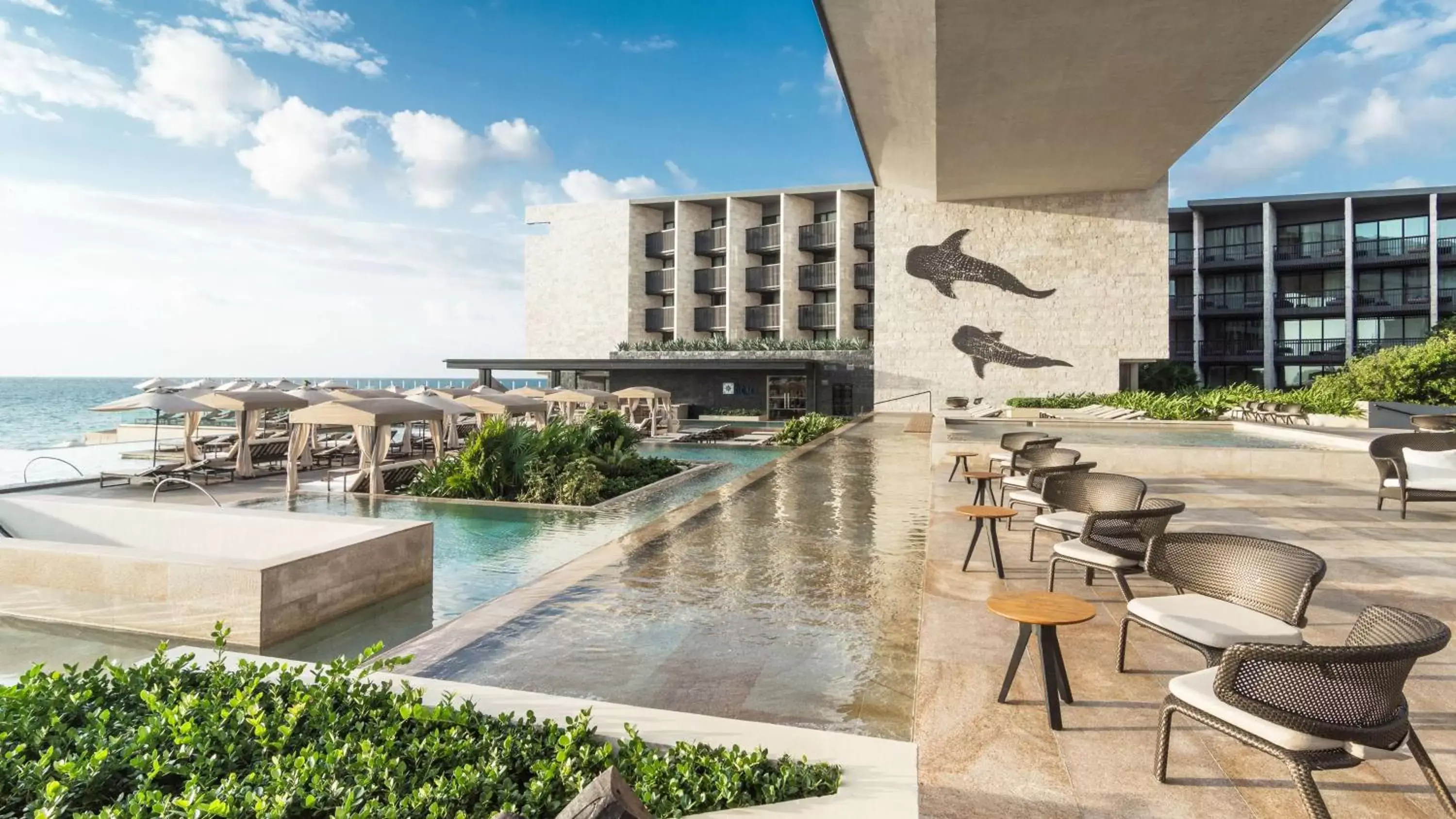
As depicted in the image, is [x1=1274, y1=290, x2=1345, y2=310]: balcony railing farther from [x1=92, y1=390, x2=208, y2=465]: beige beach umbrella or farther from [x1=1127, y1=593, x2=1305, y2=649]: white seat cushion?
[x1=92, y1=390, x2=208, y2=465]: beige beach umbrella

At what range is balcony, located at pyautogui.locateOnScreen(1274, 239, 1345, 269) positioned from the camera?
38.3 metres

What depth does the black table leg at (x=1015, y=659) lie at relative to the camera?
3352 millimetres

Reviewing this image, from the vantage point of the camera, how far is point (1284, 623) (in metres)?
3.31

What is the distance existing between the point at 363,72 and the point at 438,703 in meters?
32.8

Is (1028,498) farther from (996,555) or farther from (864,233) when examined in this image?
(864,233)

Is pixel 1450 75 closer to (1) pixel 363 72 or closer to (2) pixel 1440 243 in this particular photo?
(2) pixel 1440 243

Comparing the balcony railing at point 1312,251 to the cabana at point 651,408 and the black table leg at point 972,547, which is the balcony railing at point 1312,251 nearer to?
the cabana at point 651,408

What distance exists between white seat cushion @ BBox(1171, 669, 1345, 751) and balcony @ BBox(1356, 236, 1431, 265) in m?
47.2

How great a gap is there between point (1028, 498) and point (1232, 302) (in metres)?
42.9

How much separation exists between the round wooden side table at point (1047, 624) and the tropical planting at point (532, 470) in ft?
29.7

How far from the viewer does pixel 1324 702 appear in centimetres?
242

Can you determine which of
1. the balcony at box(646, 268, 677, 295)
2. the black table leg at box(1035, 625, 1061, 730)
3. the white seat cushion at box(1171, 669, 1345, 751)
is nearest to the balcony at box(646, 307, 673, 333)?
the balcony at box(646, 268, 677, 295)

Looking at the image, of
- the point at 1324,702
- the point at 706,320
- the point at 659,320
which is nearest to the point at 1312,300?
the point at 706,320

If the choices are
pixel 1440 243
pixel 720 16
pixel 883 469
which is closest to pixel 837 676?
pixel 883 469
